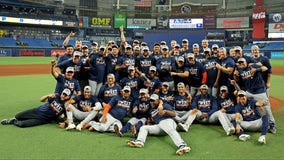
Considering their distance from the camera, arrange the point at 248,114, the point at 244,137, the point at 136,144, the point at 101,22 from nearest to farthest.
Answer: the point at 136,144, the point at 244,137, the point at 248,114, the point at 101,22

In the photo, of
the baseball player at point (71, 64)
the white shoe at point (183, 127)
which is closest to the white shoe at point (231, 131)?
the white shoe at point (183, 127)

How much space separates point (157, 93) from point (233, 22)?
164 ft

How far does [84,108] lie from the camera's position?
26.6 ft

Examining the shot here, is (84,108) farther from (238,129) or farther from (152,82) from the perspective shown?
(238,129)

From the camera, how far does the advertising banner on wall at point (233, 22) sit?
5272cm

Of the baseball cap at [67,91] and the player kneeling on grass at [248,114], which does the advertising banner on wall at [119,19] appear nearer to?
the baseball cap at [67,91]

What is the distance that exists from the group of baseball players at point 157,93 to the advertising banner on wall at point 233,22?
156 ft

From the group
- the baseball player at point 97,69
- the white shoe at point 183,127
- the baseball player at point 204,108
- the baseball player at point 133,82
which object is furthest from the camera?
the baseball player at point 97,69

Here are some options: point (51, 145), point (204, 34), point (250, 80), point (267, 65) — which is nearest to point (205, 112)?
point (250, 80)

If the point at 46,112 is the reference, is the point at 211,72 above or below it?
above

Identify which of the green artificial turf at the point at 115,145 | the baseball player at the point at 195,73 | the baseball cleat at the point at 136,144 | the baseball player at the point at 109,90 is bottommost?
the green artificial turf at the point at 115,145

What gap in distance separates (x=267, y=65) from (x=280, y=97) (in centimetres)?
488

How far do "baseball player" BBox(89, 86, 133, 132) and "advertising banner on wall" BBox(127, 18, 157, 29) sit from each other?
53.1m

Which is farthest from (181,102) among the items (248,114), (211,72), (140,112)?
(248,114)
